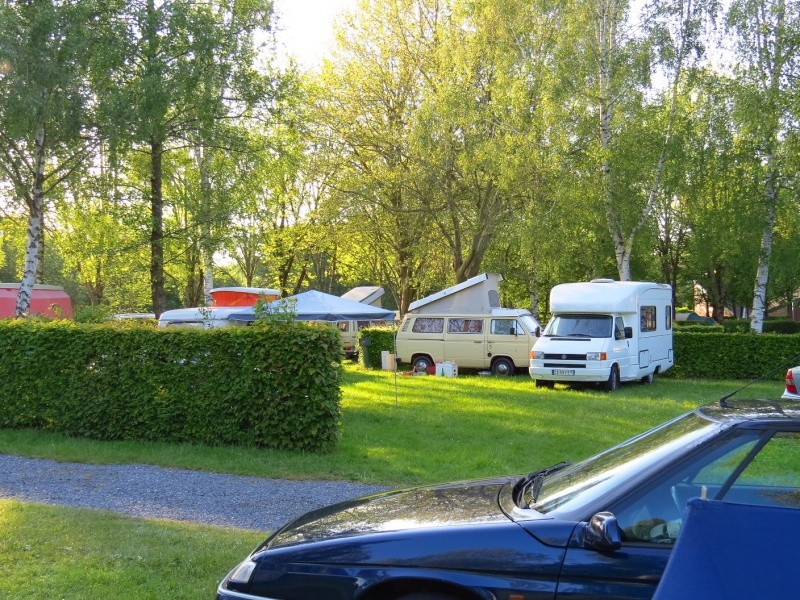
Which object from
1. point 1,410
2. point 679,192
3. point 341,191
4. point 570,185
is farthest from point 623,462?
point 341,191

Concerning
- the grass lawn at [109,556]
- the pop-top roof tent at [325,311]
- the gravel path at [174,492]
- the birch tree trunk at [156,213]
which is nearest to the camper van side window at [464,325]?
the pop-top roof tent at [325,311]

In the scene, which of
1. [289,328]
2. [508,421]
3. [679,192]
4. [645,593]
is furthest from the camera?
[679,192]

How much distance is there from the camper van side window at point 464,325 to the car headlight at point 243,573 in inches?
756

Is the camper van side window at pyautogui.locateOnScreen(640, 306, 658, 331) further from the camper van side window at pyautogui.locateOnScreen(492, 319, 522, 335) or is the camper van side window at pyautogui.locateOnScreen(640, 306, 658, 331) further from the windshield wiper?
the windshield wiper

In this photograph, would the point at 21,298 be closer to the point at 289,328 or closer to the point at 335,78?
the point at 289,328

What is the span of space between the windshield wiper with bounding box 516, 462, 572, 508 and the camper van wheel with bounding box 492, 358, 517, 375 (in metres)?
18.0

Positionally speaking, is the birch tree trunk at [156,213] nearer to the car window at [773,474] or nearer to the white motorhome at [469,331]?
the white motorhome at [469,331]

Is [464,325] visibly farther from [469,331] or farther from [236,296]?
[236,296]

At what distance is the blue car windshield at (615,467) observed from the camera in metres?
3.46

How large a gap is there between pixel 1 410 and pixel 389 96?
72.5 feet

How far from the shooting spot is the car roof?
3.39 m

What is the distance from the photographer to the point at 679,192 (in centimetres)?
2545

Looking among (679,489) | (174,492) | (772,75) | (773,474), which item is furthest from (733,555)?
(772,75)

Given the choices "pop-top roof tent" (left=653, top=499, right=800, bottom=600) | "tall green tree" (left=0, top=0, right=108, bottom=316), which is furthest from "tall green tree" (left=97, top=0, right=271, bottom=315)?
"pop-top roof tent" (left=653, top=499, right=800, bottom=600)
